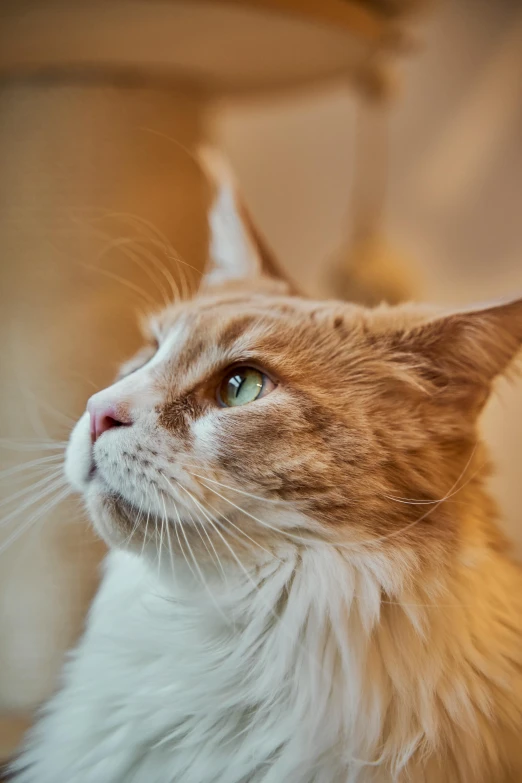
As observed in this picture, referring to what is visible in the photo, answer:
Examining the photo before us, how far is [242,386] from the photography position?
64 cm

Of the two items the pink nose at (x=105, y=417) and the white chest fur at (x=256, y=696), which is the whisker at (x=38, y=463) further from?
the white chest fur at (x=256, y=696)

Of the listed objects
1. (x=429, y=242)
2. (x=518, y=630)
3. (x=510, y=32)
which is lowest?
(x=518, y=630)

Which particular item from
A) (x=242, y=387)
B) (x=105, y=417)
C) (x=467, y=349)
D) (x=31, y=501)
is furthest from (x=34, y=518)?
(x=467, y=349)

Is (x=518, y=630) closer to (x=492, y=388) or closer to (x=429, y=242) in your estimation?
(x=492, y=388)

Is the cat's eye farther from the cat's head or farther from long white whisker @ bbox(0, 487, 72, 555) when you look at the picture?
long white whisker @ bbox(0, 487, 72, 555)

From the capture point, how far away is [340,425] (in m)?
0.61

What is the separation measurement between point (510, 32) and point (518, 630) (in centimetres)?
72

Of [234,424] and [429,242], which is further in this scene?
[429,242]

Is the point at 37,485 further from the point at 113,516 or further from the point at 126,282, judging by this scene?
the point at 126,282

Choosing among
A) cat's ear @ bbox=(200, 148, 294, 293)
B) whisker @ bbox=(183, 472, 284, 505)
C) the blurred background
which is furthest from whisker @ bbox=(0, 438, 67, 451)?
cat's ear @ bbox=(200, 148, 294, 293)

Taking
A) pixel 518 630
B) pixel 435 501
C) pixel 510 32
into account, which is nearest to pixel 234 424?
pixel 435 501

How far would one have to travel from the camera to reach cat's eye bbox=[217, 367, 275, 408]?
0.63 meters

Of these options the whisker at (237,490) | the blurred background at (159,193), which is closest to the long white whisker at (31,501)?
the blurred background at (159,193)

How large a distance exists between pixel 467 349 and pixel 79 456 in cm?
38
